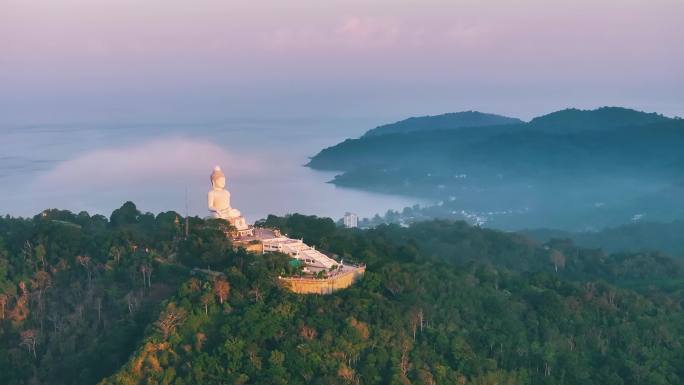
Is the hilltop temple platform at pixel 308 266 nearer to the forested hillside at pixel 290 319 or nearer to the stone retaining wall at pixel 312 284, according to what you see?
the stone retaining wall at pixel 312 284

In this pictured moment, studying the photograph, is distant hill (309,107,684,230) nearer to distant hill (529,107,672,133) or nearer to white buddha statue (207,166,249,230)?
distant hill (529,107,672,133)

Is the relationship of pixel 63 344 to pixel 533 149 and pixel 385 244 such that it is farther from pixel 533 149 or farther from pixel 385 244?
pixel 533 149

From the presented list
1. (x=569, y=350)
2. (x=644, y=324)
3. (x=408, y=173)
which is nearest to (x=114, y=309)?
(x=569, y=350)

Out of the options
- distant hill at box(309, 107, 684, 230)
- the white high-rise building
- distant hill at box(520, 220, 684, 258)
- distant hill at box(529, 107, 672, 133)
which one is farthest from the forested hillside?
distant hill at box(529, 107, 672, 133)

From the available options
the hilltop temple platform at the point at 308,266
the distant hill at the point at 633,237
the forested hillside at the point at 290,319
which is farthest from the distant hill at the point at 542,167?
the hilltop temple platform at the point at 308,266


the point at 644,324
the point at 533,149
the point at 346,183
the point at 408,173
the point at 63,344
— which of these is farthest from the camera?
the point at 533,149

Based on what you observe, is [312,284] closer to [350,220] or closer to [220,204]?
[220,204]

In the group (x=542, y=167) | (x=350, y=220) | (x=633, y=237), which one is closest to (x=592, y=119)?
(x=542, y=167)
